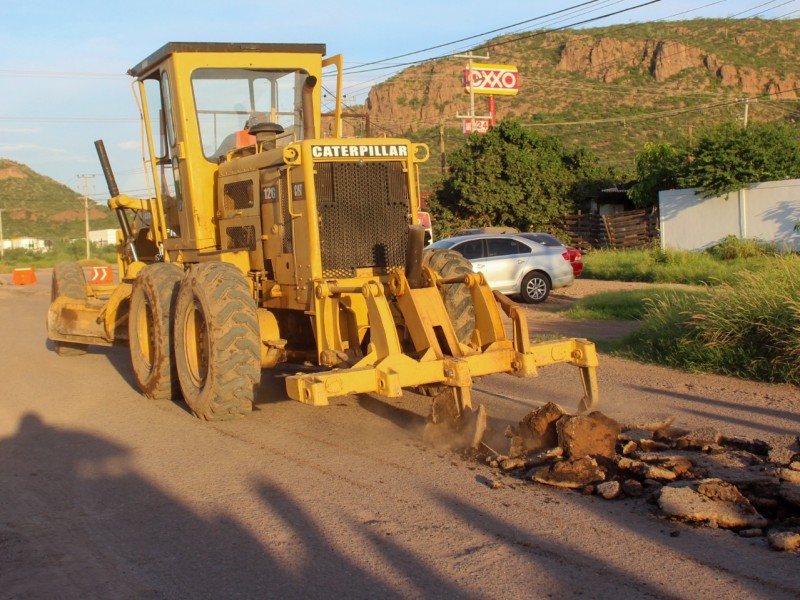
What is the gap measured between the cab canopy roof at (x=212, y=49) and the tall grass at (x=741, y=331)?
5.42m

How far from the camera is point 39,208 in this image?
312ft

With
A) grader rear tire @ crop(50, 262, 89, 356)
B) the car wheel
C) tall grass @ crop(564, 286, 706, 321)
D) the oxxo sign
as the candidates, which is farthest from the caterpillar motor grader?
the oxxo sign

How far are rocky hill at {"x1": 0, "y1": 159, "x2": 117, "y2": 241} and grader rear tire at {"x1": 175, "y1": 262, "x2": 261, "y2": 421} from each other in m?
83.5

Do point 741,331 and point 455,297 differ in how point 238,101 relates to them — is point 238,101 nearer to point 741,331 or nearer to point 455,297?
point 455,297

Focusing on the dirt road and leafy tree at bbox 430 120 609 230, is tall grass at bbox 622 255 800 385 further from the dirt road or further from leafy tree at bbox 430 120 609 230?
leafy tree at bbox 430 120 609 230

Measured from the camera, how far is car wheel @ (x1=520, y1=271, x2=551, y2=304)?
809 inches

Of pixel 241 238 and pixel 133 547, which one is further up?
pixel 241 238

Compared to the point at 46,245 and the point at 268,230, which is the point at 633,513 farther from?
the point at 46,245

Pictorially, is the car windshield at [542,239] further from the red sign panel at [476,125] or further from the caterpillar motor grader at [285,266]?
the red sign panel at [476,125]

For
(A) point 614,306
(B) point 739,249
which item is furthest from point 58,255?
(A) point 614,306

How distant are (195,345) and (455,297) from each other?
2.47m

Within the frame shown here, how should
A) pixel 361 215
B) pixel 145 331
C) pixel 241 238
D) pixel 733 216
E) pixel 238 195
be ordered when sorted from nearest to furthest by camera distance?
pixel 361 215, pixel 238 195, pixel 241 238, pixel 145 331, pixel 733 216

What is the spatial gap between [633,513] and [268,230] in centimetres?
476

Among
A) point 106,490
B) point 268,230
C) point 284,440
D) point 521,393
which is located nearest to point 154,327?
point 268,230
